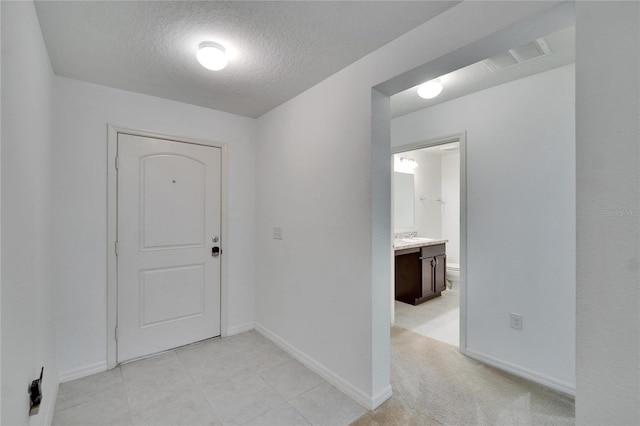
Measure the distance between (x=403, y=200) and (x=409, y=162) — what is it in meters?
0.68

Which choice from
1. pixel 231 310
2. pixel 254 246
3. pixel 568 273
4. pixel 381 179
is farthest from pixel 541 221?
pixel 231 310

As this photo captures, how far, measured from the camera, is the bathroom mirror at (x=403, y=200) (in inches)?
180

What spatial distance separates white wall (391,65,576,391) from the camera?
2.09 meters

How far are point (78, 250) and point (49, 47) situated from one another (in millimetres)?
1442

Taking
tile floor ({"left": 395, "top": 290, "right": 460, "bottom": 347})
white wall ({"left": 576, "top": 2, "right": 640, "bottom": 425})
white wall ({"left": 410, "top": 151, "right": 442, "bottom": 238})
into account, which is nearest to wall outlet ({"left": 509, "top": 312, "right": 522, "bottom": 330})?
tile floor ({"left": 395, "top": 290, "right": 460, "bottom": 347})

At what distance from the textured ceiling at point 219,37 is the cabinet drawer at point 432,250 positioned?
8.71 feet

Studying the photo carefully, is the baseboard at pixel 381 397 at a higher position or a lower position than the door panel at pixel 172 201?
lower

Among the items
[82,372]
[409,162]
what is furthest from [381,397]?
[409,162]

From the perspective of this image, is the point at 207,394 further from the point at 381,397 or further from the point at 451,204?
the point at 451,204

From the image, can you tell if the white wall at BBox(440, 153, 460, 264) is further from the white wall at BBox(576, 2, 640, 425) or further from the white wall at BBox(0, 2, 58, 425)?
the white wall at BBox(0, 2, 58, 425)

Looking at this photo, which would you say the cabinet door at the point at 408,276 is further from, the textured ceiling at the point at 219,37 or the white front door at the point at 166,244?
the textured ceiling at the point at 219,37

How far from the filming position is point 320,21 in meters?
1.61

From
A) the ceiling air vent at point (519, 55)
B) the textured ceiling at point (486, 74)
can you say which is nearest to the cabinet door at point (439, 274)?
the textured ceiling at point (486, 74)

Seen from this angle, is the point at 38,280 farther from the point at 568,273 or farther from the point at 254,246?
the point at 568,273
